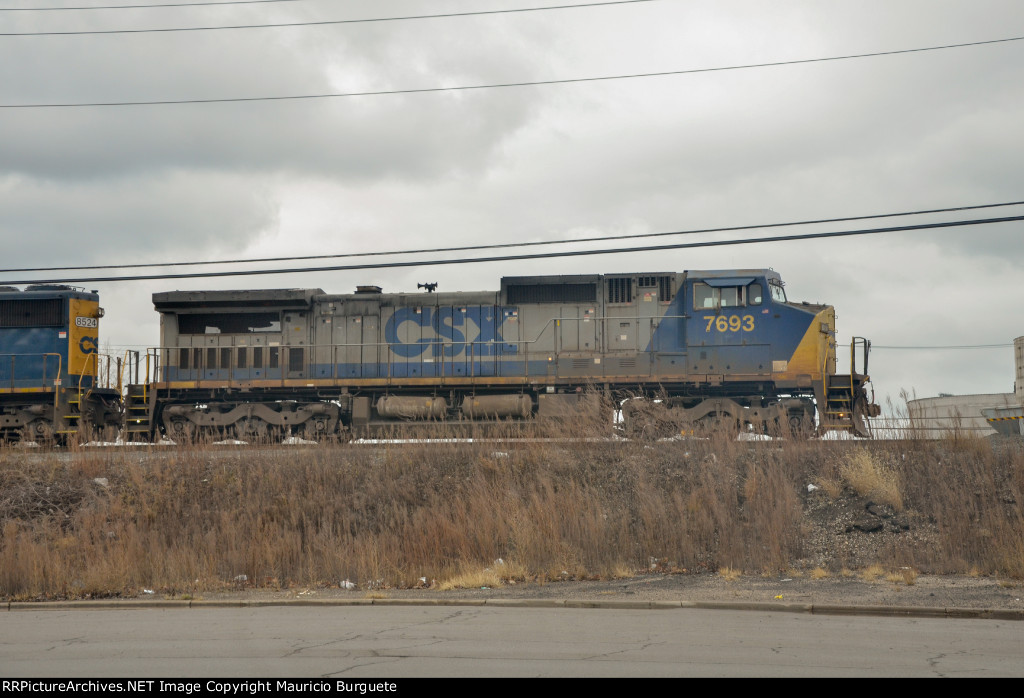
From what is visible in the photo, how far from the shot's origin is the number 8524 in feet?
64.5

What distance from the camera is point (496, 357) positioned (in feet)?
68.1

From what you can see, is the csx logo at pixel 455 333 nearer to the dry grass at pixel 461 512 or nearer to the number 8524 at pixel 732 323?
the number 8524 at pixel 732 323

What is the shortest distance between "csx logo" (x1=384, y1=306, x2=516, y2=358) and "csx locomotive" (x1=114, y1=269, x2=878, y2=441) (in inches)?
1.4

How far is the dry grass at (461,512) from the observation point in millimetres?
11680

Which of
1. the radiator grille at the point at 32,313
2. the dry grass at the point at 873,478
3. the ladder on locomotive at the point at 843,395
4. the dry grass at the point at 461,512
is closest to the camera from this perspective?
the dry grass at the point at 461,512

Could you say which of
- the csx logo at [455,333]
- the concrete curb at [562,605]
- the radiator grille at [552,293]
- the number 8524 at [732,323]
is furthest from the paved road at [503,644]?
the radiator grille at [552,293]

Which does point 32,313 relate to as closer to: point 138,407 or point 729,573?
point 138,407

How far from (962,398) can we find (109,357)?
4128cm

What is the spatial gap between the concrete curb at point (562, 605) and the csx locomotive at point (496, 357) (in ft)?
27.9

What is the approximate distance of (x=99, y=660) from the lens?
6.93 meters

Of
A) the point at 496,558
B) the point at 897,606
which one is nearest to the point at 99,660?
the point at 496,558

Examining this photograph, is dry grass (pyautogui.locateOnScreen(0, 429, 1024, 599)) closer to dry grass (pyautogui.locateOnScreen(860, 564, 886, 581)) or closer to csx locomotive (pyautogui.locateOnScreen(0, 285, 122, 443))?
dry grass (pyautogui.locateOnScreen(860, 564, 886, 581))

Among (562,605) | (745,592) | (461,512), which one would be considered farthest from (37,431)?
(745,592)

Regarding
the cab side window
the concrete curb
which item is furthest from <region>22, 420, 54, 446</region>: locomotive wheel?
the cab side window
